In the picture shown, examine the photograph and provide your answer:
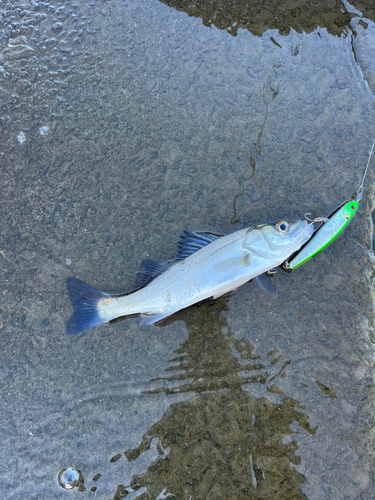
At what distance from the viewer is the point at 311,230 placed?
2730 mm

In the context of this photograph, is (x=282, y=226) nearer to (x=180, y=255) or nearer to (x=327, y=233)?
(x=327, y=233)

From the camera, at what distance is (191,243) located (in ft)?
9.24

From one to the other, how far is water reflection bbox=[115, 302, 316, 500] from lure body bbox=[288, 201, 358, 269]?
82cm

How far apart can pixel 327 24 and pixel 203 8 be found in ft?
3.87

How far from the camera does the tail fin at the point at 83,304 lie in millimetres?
2779

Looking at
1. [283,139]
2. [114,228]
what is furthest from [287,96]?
[114,228]

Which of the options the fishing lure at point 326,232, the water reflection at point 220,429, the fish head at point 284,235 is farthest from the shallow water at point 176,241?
the fish head at point 284,235

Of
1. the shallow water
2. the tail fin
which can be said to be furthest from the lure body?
the tail fin

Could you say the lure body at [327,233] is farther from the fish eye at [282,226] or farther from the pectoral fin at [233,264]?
the pectoral fin at [233,264]

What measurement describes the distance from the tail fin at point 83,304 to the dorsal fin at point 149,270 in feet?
1.06

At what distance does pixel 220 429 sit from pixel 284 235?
1.70m

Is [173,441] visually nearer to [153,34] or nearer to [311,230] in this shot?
[311,230]

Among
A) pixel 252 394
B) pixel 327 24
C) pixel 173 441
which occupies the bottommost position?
pixel 173 441

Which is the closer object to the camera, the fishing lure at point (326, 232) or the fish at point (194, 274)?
the fish at point (194, 274)
